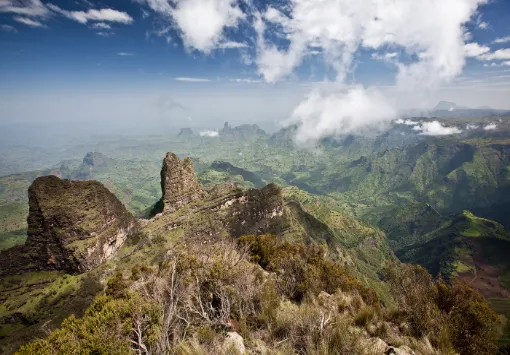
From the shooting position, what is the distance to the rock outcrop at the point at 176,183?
9794cm

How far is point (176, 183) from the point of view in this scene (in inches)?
3967

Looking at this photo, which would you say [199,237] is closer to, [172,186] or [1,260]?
[172,186]

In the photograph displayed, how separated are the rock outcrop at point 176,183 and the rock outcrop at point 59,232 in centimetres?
2833

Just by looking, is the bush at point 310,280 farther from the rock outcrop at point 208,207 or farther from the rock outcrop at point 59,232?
the rock outcrop at point 208,207

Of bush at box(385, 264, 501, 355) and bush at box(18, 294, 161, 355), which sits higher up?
bush at box(18, 294, 161, 355)

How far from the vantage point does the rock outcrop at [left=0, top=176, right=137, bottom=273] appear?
6756 cm

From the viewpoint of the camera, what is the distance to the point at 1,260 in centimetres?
6488

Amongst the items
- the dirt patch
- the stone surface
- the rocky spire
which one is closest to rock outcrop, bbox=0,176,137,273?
the rocky spire

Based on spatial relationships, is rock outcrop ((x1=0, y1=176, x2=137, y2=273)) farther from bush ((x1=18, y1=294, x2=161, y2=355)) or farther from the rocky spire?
bush ((x1=18, y1=294, x2=161, y2=355))

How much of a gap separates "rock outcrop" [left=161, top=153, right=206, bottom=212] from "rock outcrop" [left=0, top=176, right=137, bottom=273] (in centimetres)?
2833

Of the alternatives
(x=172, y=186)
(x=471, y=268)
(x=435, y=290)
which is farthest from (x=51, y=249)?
(x=471, y=268)

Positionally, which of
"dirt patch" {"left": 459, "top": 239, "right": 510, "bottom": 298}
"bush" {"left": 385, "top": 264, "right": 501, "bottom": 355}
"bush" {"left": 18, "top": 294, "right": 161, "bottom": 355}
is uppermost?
"bush" {"left": 18, "top": 294, "right": 161, "bottom": 355}

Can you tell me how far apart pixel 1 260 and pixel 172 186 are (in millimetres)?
50374

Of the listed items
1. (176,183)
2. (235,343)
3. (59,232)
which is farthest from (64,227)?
(235,343)
